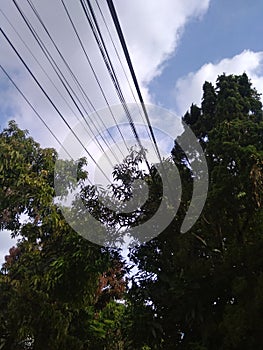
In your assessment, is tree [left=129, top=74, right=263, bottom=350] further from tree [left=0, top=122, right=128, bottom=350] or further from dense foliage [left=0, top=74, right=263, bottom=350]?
tree [left=0, top=122, right=128, bottom=350]

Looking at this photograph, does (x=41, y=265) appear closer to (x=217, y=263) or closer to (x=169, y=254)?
(x=169, y=254)

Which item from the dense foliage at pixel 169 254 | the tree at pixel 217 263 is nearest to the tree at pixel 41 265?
the dense foliage at pixel 169 254

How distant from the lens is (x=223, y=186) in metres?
5.54

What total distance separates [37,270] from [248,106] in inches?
215

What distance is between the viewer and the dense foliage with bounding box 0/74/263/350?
5402 millimetres

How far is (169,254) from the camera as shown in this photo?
655 centimetres

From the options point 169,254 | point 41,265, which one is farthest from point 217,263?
point 41,265

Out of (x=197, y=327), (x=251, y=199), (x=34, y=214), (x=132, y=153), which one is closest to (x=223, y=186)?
(x=251, y=199)

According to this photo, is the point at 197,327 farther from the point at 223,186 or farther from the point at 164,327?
the point at 223,186

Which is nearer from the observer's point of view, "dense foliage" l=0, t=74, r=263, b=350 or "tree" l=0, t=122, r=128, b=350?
"dense foliage" l=0, t=74, r=263, b=350

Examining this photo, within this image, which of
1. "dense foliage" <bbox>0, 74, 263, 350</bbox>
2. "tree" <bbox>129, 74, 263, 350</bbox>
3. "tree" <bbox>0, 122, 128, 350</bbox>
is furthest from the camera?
"tree" <bbox>0, 122, 128, 350</bbox>

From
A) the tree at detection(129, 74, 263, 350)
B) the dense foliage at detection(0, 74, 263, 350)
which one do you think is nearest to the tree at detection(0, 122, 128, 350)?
the dense foliage at detection(0, 74, 263, 350)

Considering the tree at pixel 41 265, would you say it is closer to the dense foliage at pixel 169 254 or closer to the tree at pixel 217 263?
the dense foliage at pixel 169 254

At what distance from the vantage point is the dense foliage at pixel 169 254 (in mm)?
5402
